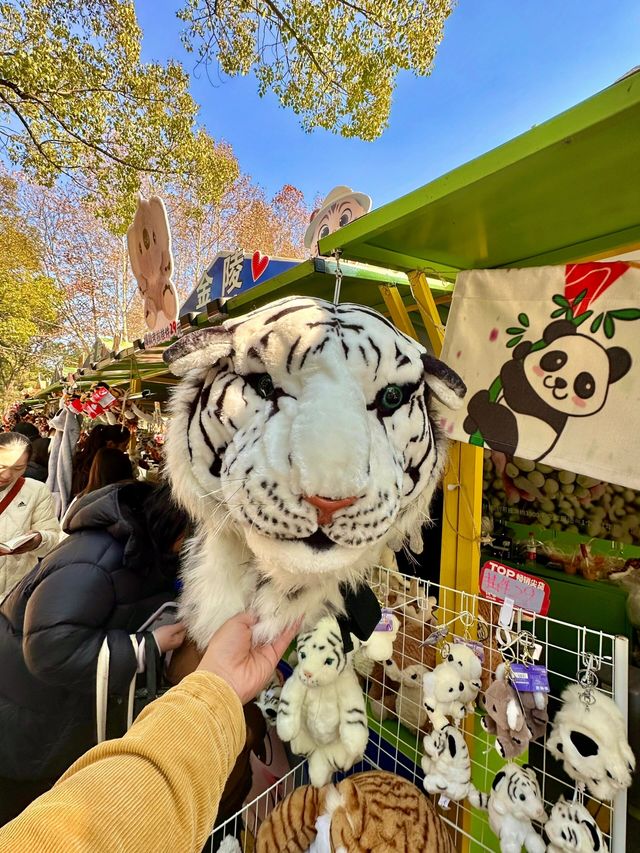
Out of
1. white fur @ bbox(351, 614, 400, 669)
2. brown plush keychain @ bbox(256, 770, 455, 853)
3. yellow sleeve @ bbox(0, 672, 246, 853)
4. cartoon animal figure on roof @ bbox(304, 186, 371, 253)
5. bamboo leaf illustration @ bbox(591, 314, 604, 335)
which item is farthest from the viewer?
cartoon animal figure on roof @ bbox(304, 186, 371, 253)

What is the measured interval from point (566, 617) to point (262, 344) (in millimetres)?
2810

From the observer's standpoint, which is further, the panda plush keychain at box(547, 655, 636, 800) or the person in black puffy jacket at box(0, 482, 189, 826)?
the person in black puffy jacket at box(0, 482, 189, 826)

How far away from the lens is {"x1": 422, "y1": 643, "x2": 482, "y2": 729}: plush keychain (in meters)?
1.28

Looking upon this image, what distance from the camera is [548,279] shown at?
124 centimetres

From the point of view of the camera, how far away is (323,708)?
1.34 metres

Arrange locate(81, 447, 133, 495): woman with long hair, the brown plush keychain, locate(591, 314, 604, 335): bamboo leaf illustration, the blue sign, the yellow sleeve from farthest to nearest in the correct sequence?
locate(81, 447, 133, 495): woman with long hair, the blue sign, the brown plush keychain, locate(591, 314, 604, 335): bamboo leaf illustration, the yellow sleeve

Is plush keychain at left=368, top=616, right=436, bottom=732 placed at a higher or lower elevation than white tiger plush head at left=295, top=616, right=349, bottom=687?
lower

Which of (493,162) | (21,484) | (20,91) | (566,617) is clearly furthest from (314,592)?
(20,91)

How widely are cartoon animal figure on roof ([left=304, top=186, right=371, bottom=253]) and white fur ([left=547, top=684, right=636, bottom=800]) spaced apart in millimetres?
1940

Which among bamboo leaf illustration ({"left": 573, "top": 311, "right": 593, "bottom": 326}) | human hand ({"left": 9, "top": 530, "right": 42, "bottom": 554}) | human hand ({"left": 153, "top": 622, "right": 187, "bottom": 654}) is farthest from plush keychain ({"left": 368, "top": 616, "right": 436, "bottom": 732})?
human hand ({"left": 9, "top": 530, "right": 42, "bottom": 554})

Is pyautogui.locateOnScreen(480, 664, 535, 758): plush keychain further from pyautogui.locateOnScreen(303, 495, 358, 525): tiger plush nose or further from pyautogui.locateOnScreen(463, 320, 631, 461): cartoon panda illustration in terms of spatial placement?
pyautogui.locateOnScreen(303, 495, 358, 525): tiger plush nose

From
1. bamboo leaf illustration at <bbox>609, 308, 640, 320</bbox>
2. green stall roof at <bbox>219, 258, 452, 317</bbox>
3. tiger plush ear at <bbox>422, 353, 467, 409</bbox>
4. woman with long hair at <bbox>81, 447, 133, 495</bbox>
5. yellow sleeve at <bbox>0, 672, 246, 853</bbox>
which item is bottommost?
yellow sleeve at <bbox>0, 672, 246, 853</bbox>

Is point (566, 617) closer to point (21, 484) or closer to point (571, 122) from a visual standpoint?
point (571, 122)

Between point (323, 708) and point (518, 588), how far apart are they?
2.28ft
